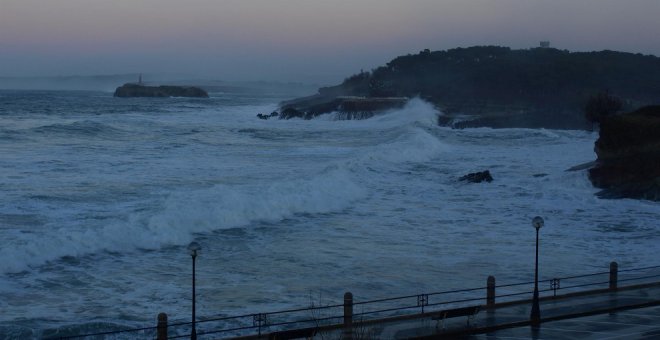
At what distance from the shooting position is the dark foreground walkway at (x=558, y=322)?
15062 millimetres

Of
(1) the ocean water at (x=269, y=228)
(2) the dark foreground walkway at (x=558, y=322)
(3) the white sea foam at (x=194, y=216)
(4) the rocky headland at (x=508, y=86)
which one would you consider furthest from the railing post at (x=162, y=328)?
(4) the rocky headland at (x=508, y=86)

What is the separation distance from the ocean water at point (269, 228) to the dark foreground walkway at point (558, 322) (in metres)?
3.16

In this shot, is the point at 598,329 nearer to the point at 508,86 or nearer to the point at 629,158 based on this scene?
the point at 629,158

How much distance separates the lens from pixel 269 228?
2795cm

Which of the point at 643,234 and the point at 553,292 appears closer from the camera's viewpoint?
the point at 553,292

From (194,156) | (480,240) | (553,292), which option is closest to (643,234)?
(480,240)

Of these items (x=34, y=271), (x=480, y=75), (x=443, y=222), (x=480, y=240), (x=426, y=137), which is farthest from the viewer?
(x=480, y=75)

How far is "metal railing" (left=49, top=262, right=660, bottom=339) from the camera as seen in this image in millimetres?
15430

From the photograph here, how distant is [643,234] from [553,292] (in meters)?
9.65

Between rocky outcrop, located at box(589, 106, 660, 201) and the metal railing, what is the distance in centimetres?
1485

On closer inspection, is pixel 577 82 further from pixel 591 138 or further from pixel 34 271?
pixel 34 271

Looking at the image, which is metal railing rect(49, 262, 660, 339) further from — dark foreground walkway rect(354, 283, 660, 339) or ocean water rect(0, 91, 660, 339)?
ocean water rect(0, 91, 660, 339)

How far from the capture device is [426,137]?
2491 inches

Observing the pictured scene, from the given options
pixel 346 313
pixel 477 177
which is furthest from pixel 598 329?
pixel 477 177
